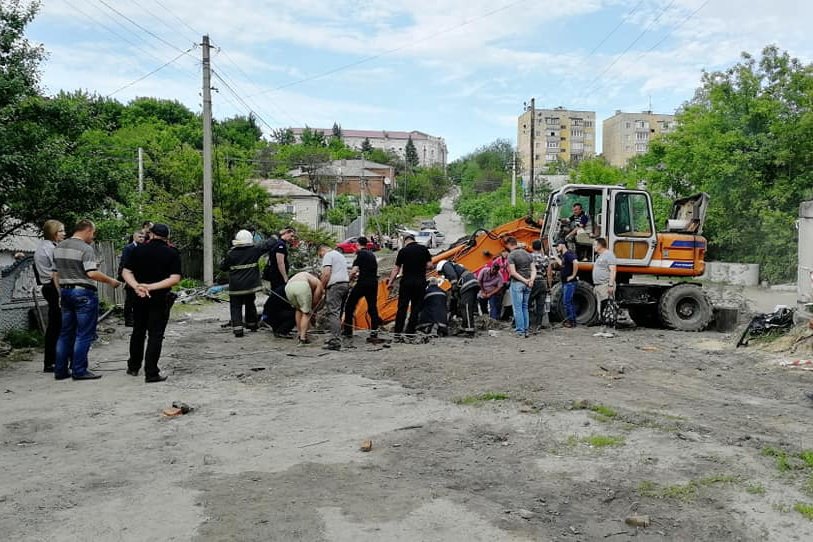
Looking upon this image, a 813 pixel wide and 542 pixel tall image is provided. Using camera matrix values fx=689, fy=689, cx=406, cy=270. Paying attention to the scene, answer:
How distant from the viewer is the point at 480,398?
24.2 feet

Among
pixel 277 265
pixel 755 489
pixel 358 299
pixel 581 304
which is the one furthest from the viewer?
pixel 581 304

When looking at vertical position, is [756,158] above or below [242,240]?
above

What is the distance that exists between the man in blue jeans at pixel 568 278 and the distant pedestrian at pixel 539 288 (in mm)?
456

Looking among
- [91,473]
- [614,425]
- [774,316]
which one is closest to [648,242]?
[774,316]

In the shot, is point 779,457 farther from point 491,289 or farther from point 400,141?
point 400,141

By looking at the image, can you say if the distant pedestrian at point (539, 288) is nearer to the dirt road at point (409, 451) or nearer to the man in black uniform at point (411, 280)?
the man in black uniform at point (411, 280)

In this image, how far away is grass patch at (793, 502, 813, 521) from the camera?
14.2 ft

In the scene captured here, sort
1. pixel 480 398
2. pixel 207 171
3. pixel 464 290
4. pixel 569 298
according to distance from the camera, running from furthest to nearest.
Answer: pixel 207 171 → pixel 569 298 → pixel 464 290 → pixel 480 398

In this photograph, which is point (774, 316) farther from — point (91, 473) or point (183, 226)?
point (183, 226)

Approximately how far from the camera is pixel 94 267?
26.7 ft

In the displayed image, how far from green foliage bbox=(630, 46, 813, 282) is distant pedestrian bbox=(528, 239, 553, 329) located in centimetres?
1787

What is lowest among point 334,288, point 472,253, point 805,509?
point 805,509

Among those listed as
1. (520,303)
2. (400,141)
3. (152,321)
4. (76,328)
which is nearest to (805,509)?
(152,321)

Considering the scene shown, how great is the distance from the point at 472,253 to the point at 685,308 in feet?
15.1
